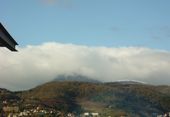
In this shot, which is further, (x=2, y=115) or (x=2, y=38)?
(x=2, y=115)

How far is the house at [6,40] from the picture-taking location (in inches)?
904

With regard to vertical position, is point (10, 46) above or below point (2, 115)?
above

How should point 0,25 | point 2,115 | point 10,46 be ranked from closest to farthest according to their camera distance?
point 0,25
point 10,46
point 2,115

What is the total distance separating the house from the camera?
23.0 metres

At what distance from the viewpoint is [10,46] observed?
987 inches

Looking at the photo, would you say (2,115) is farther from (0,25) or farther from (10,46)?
(0,25)

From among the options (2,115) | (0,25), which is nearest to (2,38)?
(0,25)

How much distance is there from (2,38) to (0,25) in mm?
1316

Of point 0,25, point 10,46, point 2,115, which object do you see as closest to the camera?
point 0,25

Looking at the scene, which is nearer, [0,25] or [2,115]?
[0,25]

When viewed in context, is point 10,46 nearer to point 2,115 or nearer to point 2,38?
point 2,38

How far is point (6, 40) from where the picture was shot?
23953 mm

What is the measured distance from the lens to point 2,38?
75.8 feet

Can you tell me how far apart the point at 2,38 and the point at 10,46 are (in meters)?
1.98
